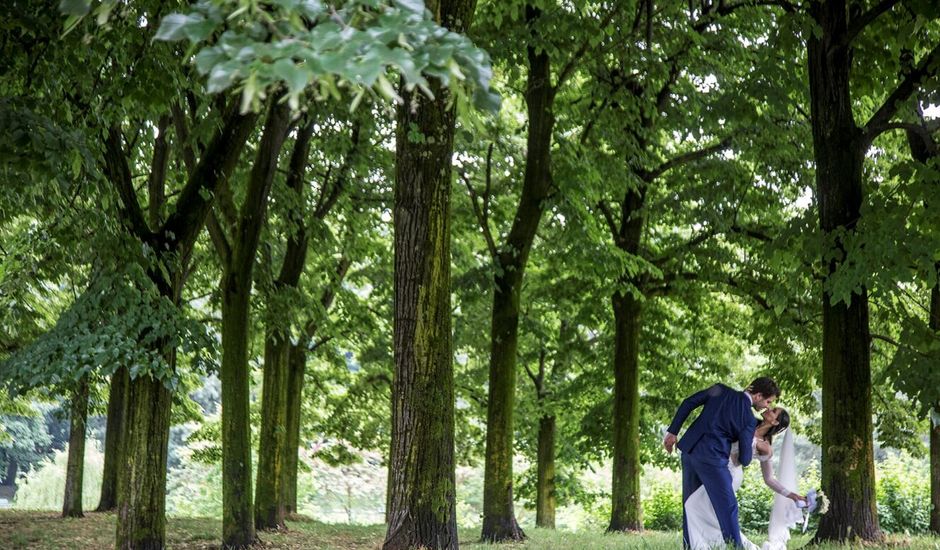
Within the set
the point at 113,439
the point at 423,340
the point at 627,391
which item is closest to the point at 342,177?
the point at 627,391

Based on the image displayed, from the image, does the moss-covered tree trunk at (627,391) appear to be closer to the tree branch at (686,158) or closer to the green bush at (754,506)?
the tree branch at (686,158)

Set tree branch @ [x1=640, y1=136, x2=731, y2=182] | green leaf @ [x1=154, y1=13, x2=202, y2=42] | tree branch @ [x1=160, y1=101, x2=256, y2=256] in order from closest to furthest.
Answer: green leaf @ [x1=154, y1=13, x2=202, y2=42]
tree branch @ [x1=160, y1=101, x2=256, y2=256]
tree branch @ [x1=640, y1=136, x2=731, y2=182]

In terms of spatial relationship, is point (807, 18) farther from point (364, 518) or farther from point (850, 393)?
point (364, 518)

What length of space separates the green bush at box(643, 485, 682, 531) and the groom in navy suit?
19.9 m

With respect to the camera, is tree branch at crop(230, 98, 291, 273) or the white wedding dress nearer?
the white wedding dress

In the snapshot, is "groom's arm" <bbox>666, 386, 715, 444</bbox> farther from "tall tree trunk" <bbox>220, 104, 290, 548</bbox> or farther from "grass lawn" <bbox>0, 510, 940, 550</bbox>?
"tall tree trunk" <bbox>220, 104, 290, 548</bbox>

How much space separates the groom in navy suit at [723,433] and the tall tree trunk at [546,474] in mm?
18679

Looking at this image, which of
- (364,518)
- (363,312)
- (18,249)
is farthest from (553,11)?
(364,518)

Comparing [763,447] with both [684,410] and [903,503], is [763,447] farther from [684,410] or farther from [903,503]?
[903,503]

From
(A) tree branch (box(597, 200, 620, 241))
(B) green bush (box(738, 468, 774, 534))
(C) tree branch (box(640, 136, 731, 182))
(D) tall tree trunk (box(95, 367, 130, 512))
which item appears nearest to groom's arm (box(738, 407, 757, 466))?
(C) tree branch (box(640, 136, 731, 182))

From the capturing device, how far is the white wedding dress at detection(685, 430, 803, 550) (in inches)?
392

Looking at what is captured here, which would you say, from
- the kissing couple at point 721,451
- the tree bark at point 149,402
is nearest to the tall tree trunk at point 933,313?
the kissing couple at point 721,451

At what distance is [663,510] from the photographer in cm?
2942

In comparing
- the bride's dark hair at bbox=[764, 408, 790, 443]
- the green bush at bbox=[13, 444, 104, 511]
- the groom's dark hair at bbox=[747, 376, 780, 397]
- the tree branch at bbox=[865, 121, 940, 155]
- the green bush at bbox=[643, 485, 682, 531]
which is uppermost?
the tree branch at bbox=[865, 121, 940, 155]
